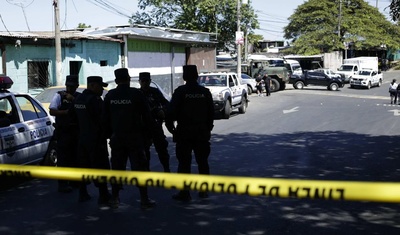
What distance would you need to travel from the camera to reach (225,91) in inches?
746

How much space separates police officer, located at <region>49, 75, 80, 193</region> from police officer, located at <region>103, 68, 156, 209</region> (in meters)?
1.13

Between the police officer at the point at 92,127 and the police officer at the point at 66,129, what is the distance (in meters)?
0.62

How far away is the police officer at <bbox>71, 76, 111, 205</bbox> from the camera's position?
6561mm

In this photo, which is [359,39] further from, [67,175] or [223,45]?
[67,175]

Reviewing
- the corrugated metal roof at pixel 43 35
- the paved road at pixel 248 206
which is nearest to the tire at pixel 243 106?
the corrugated metal roof at pixel 43 35

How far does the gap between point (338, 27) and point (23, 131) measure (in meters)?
57.5

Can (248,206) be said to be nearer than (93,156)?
Yes

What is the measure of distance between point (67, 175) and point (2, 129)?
452 centimetres

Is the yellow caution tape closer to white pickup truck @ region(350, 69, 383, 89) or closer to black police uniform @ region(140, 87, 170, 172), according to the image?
black police uniform @ region(140, 87, 170, 172)

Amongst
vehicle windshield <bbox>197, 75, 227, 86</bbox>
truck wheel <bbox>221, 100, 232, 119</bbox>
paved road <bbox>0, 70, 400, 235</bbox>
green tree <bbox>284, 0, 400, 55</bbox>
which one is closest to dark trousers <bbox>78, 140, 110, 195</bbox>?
paved road <bbox>0, 70, 400, 235</bbox>

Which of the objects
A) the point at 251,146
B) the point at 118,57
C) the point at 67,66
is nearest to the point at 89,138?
the point at 251,146

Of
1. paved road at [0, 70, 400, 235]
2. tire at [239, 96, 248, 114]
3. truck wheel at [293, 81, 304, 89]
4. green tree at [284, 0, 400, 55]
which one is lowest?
paved road at [0, 70, 400, 235]

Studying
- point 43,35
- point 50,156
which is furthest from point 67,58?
point 50,156

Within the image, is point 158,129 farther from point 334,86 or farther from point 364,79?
point 364,79
